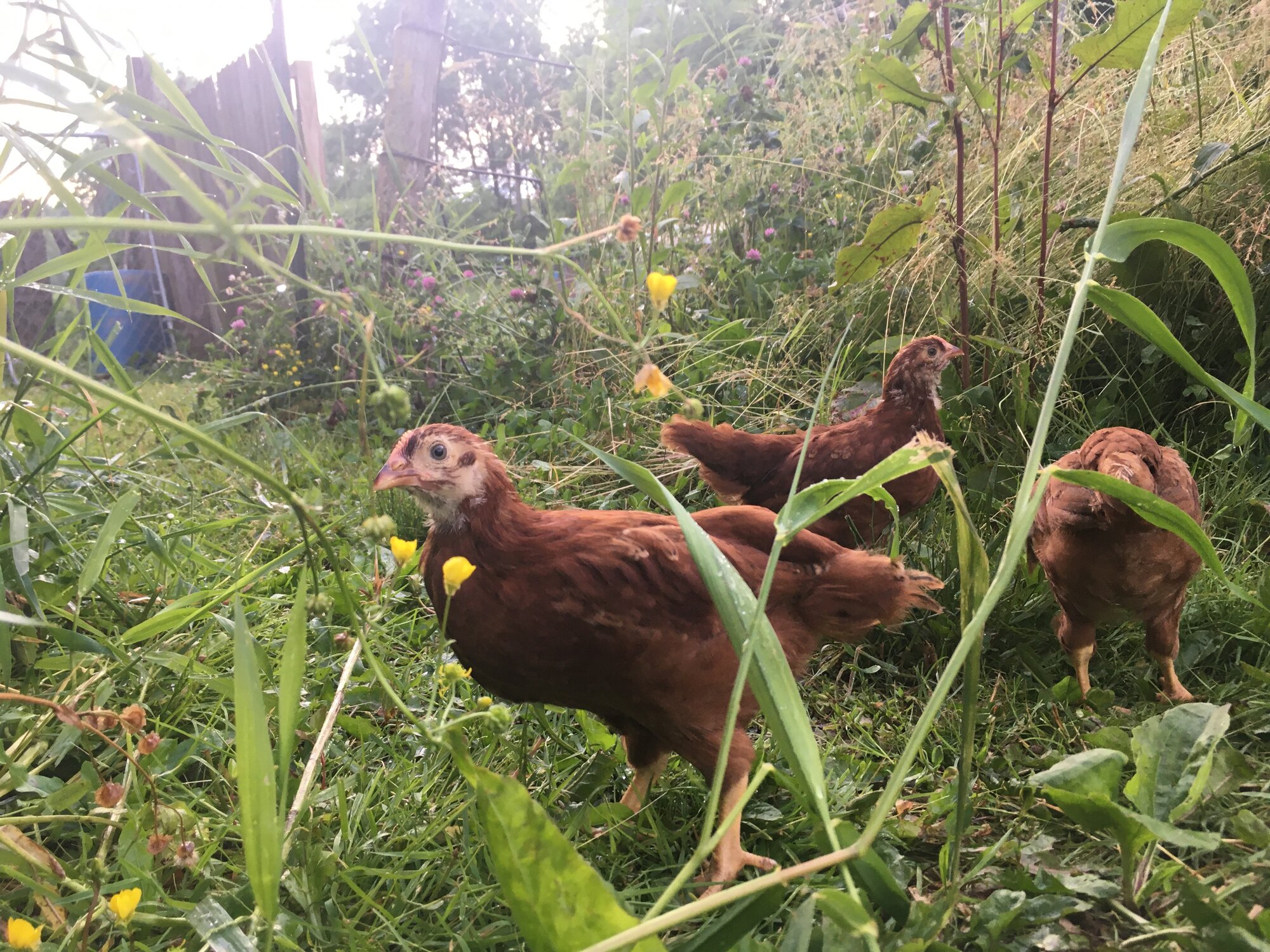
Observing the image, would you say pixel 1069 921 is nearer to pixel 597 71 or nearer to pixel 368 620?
pixel 368 620

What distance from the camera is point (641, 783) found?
152 centimetres

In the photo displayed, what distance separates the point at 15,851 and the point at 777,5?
700 cm

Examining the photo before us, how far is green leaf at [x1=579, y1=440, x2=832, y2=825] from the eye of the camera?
2.49 feet

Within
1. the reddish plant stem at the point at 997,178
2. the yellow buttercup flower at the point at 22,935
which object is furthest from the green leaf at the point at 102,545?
the reddish plant stem at the point at 997,178

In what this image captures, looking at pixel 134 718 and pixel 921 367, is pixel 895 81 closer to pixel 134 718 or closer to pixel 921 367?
pixel 921 367

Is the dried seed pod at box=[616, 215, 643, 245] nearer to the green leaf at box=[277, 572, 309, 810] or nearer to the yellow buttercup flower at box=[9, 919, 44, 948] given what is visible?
the green leaf at box=[277, 572, 309, 810]

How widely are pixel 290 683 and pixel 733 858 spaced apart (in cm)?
84

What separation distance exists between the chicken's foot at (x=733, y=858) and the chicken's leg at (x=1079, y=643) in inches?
37.3

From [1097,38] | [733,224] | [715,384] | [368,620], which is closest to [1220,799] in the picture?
[368,620]

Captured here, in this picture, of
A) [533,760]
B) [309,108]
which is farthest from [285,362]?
[533,760]

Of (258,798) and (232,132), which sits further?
(232,132)

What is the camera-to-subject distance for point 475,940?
1072mm

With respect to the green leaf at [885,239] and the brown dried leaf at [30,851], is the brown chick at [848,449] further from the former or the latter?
the brown dried leaf at [30,851]

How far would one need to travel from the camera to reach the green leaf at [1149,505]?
0.84m
